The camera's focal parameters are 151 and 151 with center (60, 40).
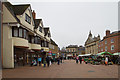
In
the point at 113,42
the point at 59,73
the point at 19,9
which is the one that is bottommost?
the point at 59,73

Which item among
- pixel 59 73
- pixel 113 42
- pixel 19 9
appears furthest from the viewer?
pixel 113 42

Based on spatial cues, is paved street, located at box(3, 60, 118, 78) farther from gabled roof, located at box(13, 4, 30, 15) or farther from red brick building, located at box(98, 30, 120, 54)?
red brick building, located at box(98, 30, 120, 54)

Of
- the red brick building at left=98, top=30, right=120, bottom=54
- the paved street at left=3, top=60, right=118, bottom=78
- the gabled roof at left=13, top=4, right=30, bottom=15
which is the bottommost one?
the paved street at left=3, top=60, right=118, bottom=78

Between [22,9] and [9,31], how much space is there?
201 inches

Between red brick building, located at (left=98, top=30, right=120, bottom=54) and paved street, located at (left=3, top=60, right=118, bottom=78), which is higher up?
red brick building, located at (left=98, top=30, right=120, bottom=54)

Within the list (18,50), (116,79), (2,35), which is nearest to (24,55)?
(18,50)

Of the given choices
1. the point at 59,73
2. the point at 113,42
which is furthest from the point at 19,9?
the point at 113,42

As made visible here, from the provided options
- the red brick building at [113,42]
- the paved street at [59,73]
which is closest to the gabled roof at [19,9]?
the paved street at [59,73]

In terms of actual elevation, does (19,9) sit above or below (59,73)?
above

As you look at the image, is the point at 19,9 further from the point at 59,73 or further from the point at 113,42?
the point at 113,42

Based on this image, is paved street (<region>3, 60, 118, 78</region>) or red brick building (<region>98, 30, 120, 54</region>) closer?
paved street (<region>3, 60, 118, 78</region>)

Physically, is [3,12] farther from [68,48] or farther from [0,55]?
[68,48]

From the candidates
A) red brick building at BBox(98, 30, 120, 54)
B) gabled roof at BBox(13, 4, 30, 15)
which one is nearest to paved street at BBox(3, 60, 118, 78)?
gabled roof at BBox(13, 4, 30, 15)

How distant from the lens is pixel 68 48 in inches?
4715
